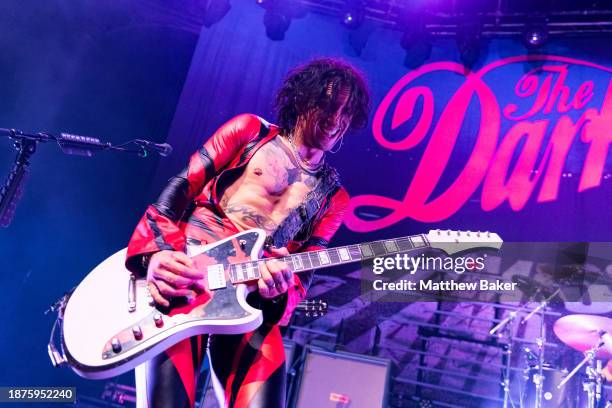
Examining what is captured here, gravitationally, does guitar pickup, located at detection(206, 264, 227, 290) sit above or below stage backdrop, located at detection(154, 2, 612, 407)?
below

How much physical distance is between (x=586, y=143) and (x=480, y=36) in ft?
6.73

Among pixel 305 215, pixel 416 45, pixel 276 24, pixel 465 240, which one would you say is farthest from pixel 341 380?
pixel 276 24

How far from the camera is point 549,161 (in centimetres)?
677

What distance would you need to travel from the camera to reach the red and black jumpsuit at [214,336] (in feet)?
7.60

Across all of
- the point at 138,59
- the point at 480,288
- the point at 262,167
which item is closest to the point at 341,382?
the point at 480,288

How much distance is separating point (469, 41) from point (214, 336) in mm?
6135

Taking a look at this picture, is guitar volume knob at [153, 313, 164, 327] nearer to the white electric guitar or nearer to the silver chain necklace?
the white electric guitar

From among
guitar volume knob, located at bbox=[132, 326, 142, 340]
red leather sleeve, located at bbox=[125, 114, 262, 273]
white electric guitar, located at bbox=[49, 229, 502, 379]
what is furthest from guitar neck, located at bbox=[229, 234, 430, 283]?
guitar volume knob, located at bbox=[132, 326, 142, 340]

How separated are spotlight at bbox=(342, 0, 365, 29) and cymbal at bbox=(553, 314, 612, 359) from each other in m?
4.81

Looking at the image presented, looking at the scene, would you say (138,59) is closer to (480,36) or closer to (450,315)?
(480,36)

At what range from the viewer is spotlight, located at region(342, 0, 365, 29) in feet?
24.6

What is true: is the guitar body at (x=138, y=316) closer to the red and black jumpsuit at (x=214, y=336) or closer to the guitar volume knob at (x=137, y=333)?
the guitar volume knob at (x=137, y=333)
